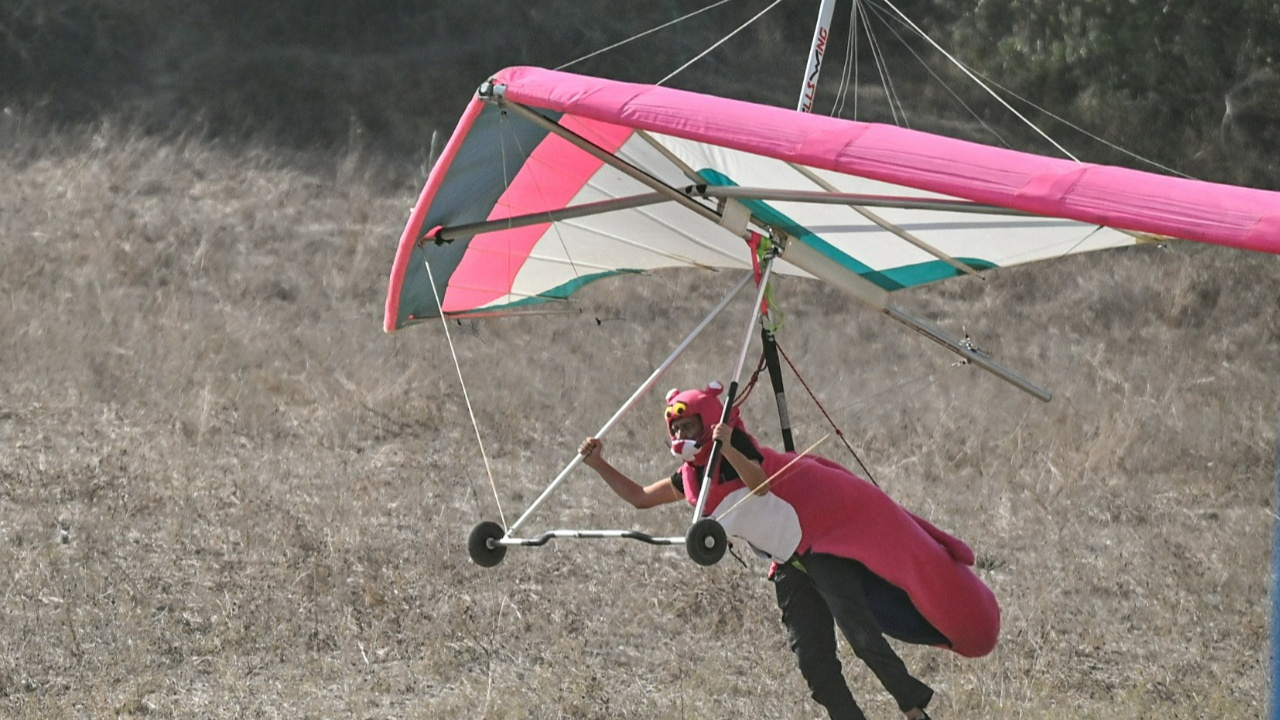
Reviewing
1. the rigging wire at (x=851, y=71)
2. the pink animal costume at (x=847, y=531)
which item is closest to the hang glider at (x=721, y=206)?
the pink animal costume at (x=847, y=531)

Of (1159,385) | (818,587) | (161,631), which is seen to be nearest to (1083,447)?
(1159,385)

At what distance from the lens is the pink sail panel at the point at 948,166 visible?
3506mm

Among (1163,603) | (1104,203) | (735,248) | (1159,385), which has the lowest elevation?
(1159,385)

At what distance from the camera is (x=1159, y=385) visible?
1053cm

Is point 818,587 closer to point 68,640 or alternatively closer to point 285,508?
point 68,640

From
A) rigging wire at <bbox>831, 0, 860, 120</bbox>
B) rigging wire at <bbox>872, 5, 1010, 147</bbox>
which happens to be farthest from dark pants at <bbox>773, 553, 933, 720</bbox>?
rigging wire at <bbox>872, 5, 1010, 147</bbox>

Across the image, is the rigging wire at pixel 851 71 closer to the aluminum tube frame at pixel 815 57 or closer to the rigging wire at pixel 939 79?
the aluminum tube frame at pixel 815 57

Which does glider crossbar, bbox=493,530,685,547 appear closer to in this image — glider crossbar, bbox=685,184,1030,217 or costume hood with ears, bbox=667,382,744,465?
costume hood with ears, bbox=667,382,744,465

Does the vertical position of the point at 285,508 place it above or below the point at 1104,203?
below

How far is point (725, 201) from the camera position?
187 inches

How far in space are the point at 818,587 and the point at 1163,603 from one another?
2670mm

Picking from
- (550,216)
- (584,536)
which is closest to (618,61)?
(550,216)

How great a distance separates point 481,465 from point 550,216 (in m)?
3.63

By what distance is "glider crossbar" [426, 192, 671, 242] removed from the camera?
4.90m
